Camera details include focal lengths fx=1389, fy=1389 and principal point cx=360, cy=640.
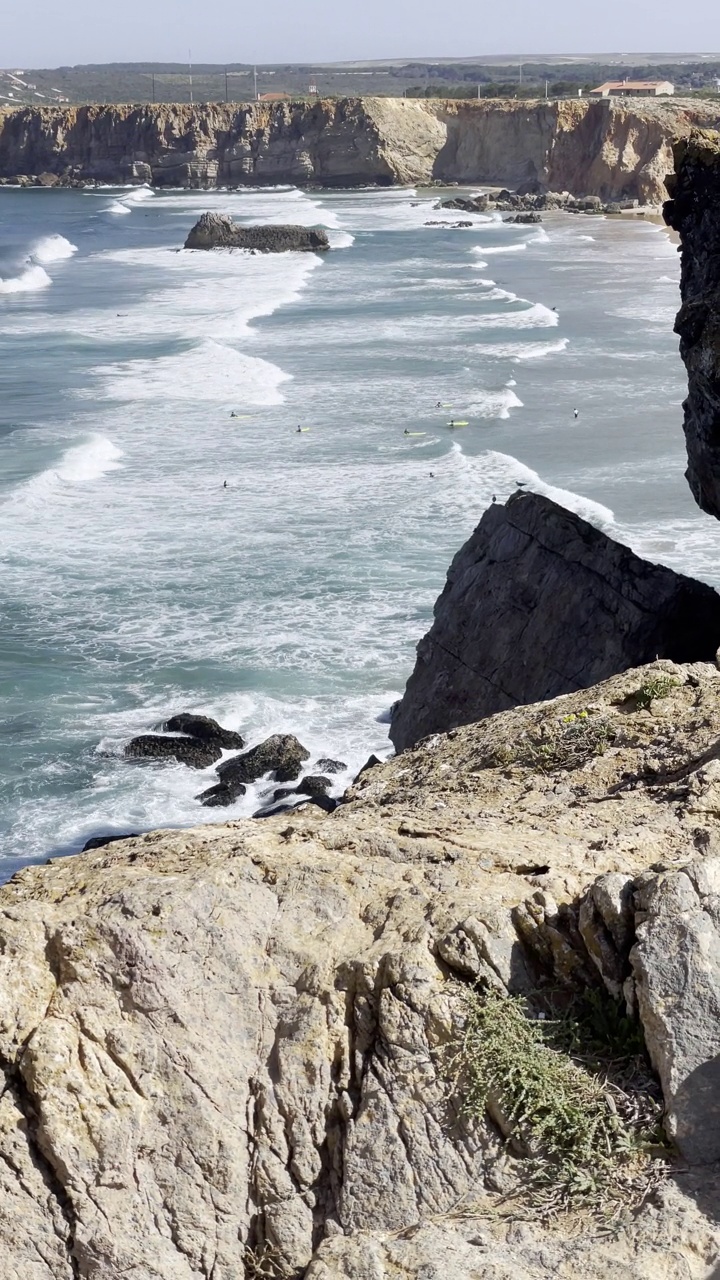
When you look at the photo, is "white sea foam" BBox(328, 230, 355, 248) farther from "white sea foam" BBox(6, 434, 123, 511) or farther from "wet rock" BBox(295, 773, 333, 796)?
"wet rock" BBox(295, 773, 333, 796)

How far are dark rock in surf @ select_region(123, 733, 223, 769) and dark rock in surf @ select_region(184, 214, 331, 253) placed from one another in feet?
207

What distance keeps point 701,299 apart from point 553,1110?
1018 centimetres

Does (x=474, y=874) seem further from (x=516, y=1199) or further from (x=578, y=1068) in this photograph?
(x=516, y=1199)

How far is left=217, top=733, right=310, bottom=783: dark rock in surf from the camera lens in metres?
18.5

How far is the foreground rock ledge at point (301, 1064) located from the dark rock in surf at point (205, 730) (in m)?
13.7

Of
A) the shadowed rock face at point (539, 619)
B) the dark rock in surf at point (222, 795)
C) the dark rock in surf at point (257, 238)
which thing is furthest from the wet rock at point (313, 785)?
the dark rock in surf at point (257, 238)

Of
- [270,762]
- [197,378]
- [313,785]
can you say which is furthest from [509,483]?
[197,378]

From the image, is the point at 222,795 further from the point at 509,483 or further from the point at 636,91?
the point at 636,91

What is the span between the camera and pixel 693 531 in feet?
85.8

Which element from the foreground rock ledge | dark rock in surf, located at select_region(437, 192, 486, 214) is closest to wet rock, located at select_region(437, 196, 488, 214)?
dark rock in surf, located at select_region(437, 192, 486, 214)

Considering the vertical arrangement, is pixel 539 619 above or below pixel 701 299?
below

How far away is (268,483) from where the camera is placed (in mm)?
31484

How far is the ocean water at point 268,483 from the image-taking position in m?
20.5

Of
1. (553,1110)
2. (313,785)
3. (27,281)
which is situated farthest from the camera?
(27,281)
